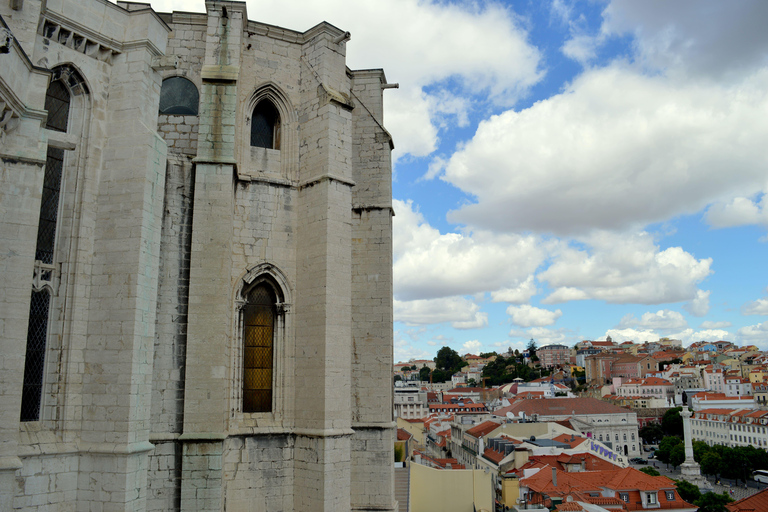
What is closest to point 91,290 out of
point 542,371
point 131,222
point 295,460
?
point 131,222

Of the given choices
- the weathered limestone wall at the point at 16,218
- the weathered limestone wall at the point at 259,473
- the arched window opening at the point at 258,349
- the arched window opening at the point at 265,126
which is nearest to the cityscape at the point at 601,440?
the weathered limestone wall at the point at 259,473

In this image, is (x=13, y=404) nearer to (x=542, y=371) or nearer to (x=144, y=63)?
(x=144, y=63)

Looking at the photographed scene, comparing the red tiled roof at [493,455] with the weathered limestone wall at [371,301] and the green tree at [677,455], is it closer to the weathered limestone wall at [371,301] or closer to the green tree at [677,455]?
the green tree at [677,455]

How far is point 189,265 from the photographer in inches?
447

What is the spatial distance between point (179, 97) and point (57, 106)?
4.08m

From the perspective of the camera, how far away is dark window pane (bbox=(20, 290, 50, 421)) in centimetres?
823

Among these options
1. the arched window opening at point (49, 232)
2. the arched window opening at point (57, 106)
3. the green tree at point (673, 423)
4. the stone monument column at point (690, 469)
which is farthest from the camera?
the green tree at point (673, 423)

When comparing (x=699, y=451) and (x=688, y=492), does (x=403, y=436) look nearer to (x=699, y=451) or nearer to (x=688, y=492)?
(x=688, y=492)

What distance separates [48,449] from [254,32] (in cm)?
953

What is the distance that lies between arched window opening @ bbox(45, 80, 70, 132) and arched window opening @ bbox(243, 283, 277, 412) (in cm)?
490

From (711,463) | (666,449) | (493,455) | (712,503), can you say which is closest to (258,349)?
(493,455)

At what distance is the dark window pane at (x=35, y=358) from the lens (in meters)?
8.23

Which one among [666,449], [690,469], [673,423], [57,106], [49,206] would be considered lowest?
[690,469]

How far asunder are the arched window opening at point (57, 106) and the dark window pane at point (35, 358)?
251cm
